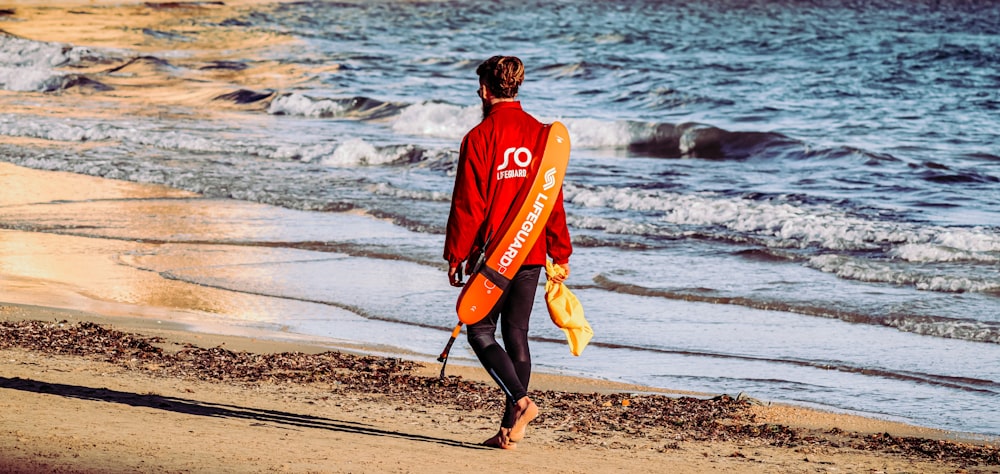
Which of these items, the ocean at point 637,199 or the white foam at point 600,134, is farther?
the white foam at point 600,134

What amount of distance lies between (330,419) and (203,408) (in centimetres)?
57

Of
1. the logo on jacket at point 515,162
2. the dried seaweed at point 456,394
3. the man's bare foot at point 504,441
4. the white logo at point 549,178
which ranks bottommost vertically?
the dried seaweed at point 456,394

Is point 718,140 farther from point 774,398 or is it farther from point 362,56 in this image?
point 362,56

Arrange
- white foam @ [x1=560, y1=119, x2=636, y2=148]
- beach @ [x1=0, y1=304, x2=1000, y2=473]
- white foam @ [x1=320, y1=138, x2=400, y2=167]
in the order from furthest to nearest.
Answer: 1. white foam @ [x1=560, y1=119, x2=636, y2=148]
2. white foam @ [x1=320, y1=138, x2=400, y2=167]
3. beach @ [x1=0, y1=304, x2=1000, y2=473]

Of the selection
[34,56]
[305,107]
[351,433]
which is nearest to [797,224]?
[351,433]

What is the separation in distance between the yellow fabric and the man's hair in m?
0.75

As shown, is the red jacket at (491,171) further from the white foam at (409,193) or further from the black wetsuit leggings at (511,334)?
the white foam at (409,193)

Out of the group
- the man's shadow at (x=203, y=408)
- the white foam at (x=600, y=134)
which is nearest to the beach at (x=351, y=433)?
the man's shadow at (x=203, y=408)

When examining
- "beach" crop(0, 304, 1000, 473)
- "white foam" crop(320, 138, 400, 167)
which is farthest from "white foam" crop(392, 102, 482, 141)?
"beach" crop(0, 304, 1000, 473)

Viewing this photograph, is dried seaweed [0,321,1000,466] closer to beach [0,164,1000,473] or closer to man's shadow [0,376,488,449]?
beach [0,164,1000,473]

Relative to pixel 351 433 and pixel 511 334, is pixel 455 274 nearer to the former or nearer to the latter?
pixel 511 334

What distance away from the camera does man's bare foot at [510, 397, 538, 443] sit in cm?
488

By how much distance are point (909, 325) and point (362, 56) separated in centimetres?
3089

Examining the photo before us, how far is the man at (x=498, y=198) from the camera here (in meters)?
4.57
